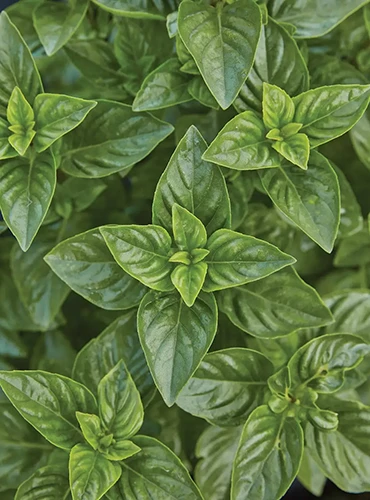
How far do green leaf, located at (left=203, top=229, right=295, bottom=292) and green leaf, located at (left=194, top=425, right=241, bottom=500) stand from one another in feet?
0.80

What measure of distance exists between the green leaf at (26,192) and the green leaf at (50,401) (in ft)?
0.47

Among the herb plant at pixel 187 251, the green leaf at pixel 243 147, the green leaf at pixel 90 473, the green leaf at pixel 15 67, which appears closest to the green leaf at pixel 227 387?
the herb plant at pixel 187 251

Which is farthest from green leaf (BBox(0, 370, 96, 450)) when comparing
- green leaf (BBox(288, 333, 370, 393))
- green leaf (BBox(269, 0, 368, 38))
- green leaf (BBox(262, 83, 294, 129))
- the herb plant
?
green leaf (BBox(269, 0, 368, 38))

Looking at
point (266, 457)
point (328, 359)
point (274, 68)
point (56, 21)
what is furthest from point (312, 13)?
point (266, 457)

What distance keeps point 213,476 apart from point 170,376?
252 mm

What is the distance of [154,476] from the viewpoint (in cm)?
65

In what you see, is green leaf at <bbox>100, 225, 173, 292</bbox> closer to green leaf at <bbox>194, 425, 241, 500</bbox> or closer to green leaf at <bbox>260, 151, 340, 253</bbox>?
green leaf at <bbox>260, 151, 340, 253</bbox>

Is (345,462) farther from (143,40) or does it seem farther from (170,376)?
(143,40)

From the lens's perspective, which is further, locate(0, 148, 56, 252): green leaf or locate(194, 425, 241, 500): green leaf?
locate(194, 425, 241, 500): green leaf

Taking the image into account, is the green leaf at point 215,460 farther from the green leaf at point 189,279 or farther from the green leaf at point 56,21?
the green leaf at point 56,21

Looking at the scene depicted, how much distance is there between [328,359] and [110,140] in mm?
369

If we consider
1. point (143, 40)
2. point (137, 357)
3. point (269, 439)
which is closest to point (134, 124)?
point (143, 40)

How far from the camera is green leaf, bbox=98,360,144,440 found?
26.0 inches

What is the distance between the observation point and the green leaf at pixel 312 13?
0.71 meters
